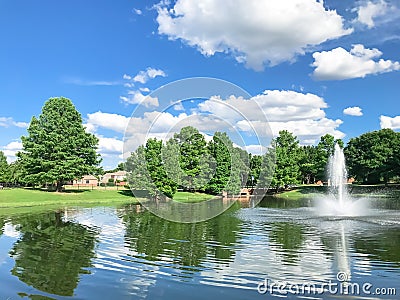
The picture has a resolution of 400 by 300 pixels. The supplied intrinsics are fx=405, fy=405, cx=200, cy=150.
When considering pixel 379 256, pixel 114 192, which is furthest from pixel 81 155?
pixel 379 256

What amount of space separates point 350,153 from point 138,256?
86761 mm

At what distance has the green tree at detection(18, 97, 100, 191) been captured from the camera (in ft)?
193

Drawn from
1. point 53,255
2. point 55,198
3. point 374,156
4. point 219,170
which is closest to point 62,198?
point 55,198

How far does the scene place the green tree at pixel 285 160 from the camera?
80637 mm

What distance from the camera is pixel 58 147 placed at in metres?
59.8

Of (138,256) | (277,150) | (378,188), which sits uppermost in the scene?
(277,150)

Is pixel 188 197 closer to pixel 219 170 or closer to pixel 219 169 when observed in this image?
pixel 219 170

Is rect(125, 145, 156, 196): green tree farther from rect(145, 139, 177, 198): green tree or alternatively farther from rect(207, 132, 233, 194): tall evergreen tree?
rect(207, 132, 233, 194): tall evergreen tree

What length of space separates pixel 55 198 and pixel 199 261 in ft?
131

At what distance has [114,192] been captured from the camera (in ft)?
205

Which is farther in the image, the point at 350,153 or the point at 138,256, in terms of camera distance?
the point at 350,153

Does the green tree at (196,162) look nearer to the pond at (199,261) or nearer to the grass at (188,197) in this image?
the grass at (188,197)

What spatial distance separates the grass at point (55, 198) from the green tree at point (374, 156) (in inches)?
2152

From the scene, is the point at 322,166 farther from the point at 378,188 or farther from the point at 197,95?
the point at 197,95
